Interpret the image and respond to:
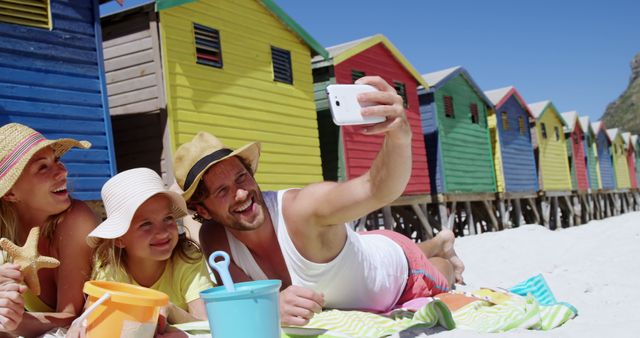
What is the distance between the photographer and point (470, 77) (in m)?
18.0

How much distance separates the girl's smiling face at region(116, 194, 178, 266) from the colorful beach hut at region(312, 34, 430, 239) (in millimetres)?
9237

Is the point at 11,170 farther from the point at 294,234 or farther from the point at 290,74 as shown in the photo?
the point at 290,74

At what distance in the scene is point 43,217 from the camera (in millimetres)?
3078

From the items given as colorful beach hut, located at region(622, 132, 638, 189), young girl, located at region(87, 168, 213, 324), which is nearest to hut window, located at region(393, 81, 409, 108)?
young girl, located at region(87, 168, 213, 324)

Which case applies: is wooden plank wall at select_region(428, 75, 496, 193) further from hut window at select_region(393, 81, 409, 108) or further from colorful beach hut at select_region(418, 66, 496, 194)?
hut window at select_region(393, 81, 409, 108)

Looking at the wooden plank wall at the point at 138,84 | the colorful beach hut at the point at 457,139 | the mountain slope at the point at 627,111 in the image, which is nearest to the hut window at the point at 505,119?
the colorful beach hut at the point at 457,139

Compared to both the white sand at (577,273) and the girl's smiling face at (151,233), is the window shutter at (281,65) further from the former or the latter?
the girl's smiling face at (151,233)

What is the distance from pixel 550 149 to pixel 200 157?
2305 cm

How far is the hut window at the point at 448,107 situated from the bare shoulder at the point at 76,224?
1438cm

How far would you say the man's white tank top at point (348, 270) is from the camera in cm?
Answer: 329

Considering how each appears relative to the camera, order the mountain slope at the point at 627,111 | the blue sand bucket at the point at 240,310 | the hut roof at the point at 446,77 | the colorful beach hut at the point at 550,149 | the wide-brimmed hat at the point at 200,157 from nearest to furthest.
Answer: the blue sand bucket at the point at 240,310 → the wide-brimmed hat at the point at 200,157 → the hut roof at the point at 446,77 → the colorful beach hut at the point at 550,149 → the mountain slope at the point at 627,111

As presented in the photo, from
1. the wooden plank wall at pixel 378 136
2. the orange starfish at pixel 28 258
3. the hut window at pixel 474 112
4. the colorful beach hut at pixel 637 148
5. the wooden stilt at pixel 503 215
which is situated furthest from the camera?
the colorful beach hut at pixel 637 148

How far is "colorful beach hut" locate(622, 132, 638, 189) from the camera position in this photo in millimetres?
38469

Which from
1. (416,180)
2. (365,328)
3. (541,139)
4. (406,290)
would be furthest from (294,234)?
(541,139)
